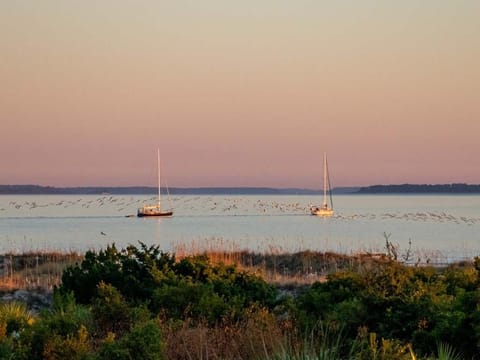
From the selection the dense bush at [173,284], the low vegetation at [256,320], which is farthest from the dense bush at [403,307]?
the dense bush at [173,284]

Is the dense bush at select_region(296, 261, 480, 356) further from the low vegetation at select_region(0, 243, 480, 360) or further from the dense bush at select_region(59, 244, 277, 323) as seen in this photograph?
the dense bush at select_region(59, 244, 277, 323)

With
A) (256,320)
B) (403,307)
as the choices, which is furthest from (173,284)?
(403,307)

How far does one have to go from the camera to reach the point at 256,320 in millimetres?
10633

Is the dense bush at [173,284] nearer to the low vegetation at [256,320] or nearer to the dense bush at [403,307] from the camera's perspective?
the low vegetation at [256,320]

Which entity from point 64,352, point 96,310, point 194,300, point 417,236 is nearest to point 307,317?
point 194,300

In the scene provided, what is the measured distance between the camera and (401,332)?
10.2 meters

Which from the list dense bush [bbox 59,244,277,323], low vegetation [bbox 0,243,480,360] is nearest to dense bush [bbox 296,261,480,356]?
low vegetation [bbox 0,243,480,360]

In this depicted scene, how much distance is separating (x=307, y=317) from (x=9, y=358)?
4108mm

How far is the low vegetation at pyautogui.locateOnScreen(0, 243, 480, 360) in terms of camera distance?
8742mm

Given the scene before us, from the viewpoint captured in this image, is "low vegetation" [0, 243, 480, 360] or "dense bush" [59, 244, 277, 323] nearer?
"low vegetation" [0, 243, 480, 360]

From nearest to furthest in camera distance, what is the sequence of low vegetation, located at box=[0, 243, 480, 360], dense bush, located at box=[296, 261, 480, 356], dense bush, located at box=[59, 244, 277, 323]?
low vegetation, located at box=[0, 243, 480, 360]
dense bush, located at box=[296, 261, 480, 356]
dense bush, located at box=[59, 244, 277, 323]

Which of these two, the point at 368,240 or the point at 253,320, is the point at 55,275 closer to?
the point at 253,320

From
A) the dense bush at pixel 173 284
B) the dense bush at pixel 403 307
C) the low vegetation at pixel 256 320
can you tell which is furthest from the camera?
the dense bush at pixel 173 284

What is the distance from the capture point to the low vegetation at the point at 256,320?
8.74 meters
